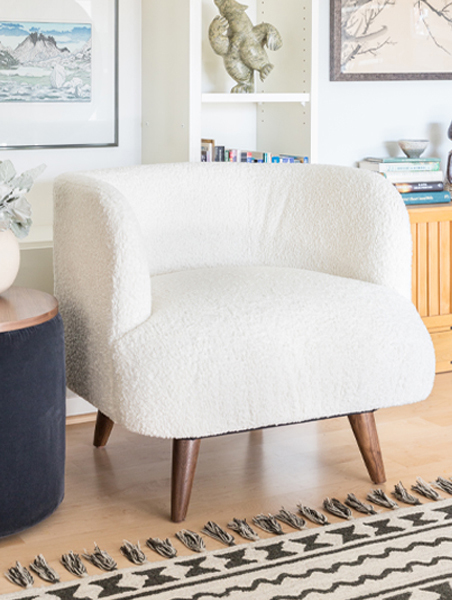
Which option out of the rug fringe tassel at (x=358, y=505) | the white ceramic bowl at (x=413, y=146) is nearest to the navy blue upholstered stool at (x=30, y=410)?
the rug fringe tassel at (x=358, y=505)

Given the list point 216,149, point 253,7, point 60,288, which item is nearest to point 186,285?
point 60,288

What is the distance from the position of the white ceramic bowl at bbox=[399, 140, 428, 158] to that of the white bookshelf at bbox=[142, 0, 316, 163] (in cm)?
50

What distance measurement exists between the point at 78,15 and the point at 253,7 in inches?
→ 23.4

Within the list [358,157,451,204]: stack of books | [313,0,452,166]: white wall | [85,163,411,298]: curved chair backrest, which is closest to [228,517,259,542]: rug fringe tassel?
[85,163,411,298]: curved chair backrest

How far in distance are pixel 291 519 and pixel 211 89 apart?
150cm

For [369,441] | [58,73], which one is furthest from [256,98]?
[369,441]

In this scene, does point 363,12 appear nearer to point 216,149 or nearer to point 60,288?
point 216,149

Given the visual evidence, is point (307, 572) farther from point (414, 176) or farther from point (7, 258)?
point (414, 176)

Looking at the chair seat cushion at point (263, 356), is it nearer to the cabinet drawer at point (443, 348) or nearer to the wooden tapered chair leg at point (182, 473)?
the wooden tapered chair leg at point (182, 473)

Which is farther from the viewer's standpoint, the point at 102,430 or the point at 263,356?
the point at 102,430

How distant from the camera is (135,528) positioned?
1.54m

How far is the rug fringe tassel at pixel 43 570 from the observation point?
1355mm

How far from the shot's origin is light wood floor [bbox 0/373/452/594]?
1.52 meters

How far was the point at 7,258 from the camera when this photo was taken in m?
1.54
